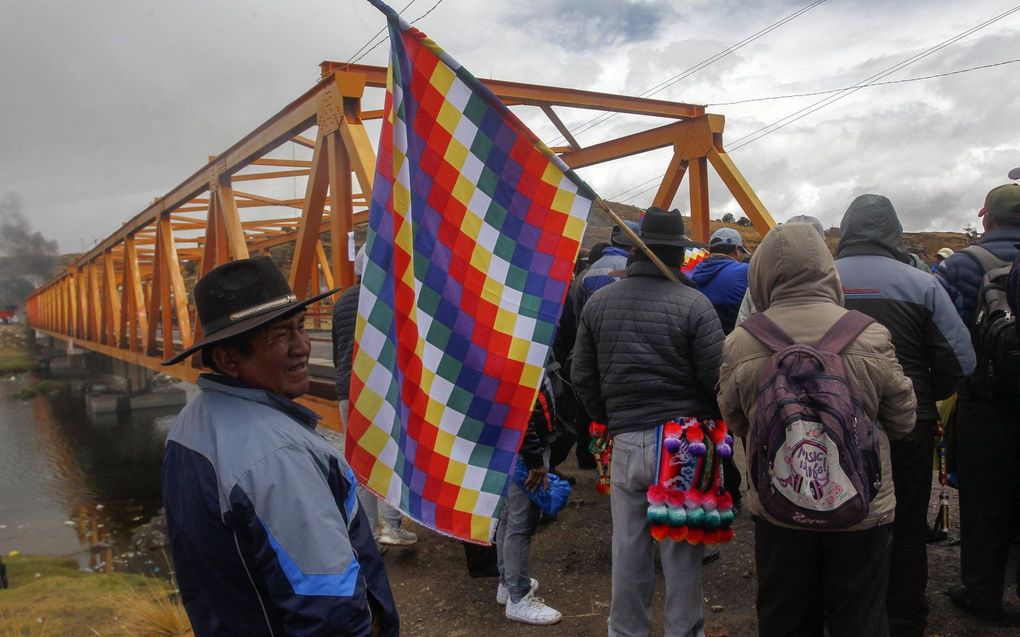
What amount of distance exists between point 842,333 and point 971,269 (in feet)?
5.65

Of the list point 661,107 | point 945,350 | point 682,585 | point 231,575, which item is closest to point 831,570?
point 682,585

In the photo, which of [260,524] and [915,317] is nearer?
[260,524]

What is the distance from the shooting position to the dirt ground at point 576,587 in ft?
11.8

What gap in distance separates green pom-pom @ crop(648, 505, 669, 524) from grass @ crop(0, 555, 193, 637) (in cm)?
348

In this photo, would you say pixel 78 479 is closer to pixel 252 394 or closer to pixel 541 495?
pixel 541 495

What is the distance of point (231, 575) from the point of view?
4.92ft

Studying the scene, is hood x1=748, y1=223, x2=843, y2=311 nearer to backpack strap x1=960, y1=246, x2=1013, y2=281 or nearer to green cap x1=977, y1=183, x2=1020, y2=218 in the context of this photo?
backpack strap x1=960, y1=246, x2=1013, y2=281

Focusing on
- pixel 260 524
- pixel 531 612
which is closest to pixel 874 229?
pixel 531 612

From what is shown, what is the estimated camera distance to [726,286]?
4.20 m

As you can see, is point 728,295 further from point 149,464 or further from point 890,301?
point 149,464

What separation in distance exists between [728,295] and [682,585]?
186 centimetres

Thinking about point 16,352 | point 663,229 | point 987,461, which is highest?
point 663,229

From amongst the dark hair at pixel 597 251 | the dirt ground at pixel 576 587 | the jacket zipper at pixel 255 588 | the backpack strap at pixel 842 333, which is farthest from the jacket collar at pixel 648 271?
the dark hair at pixel 597 251

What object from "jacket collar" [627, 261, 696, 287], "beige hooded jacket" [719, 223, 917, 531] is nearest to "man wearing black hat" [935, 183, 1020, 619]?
"beige hooded jacket" [719, 223, 917, 531]
